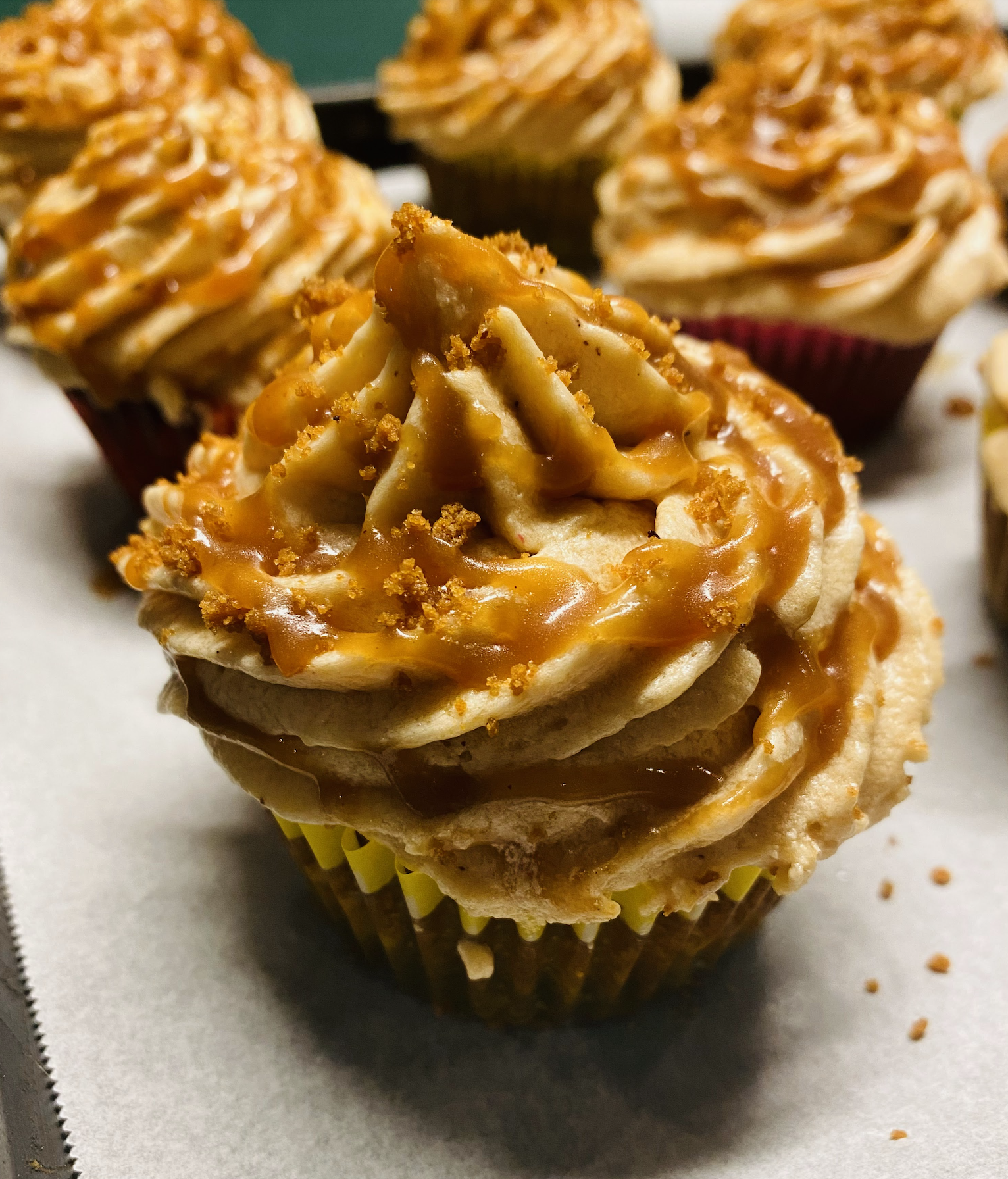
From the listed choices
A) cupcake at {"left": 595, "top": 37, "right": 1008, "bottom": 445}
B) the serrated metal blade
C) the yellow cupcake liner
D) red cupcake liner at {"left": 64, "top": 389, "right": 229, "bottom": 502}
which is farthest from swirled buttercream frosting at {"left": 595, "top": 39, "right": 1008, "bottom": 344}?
the serrated metal blade

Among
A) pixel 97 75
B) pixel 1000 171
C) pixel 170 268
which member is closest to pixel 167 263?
pixel 170 268

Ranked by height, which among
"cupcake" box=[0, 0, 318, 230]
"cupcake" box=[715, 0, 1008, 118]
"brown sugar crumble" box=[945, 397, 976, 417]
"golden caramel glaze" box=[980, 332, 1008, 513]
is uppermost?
"cupcake" box=[0, 0, 318, 230]

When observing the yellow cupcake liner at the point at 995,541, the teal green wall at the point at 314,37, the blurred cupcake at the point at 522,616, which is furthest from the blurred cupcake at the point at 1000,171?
the blurred cupcake at the point at 522,616

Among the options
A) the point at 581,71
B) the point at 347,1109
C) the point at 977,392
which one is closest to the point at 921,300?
the point at 977,392

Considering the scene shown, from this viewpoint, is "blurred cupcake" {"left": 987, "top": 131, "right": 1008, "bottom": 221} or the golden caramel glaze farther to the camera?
"blurred cupcake" {"left": 987, "top": 131, "right": 1008, "bottom": 221}

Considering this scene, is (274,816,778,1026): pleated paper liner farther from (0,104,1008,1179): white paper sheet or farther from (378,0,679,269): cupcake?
(378,0,679,269): cupcake

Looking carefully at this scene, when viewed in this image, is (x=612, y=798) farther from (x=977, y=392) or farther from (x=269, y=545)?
(x=977, y=392)
